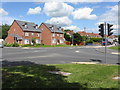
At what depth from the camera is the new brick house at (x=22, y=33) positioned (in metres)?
51.1

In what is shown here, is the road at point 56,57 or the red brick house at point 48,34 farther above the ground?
the red brick house at point 48,34

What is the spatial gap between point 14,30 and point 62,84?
51.5m

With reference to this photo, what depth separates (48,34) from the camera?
5944cm

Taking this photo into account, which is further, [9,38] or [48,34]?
[48,34]

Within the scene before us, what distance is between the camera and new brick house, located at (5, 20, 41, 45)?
168ft

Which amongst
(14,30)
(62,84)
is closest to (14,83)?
(62,84)

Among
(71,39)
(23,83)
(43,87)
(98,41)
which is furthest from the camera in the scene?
(98,41)

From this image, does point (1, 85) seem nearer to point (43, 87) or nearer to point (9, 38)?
point (43, 87)

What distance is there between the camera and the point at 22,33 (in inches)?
2010

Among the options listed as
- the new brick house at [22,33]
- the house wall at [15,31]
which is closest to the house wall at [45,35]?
the new brick house at [22,33]

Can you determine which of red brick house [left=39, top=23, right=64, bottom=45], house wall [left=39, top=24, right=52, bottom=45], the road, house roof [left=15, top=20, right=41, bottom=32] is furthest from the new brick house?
the road

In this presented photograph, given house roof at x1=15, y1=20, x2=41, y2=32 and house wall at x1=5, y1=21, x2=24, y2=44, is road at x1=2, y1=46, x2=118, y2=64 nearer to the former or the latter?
house wall at x1=5, y1=21, x2=24, y2=44

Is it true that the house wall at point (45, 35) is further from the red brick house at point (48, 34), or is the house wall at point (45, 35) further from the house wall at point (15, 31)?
the house wall at point (15, 31)

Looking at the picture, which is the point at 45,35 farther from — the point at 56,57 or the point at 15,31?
the point at 56,57
